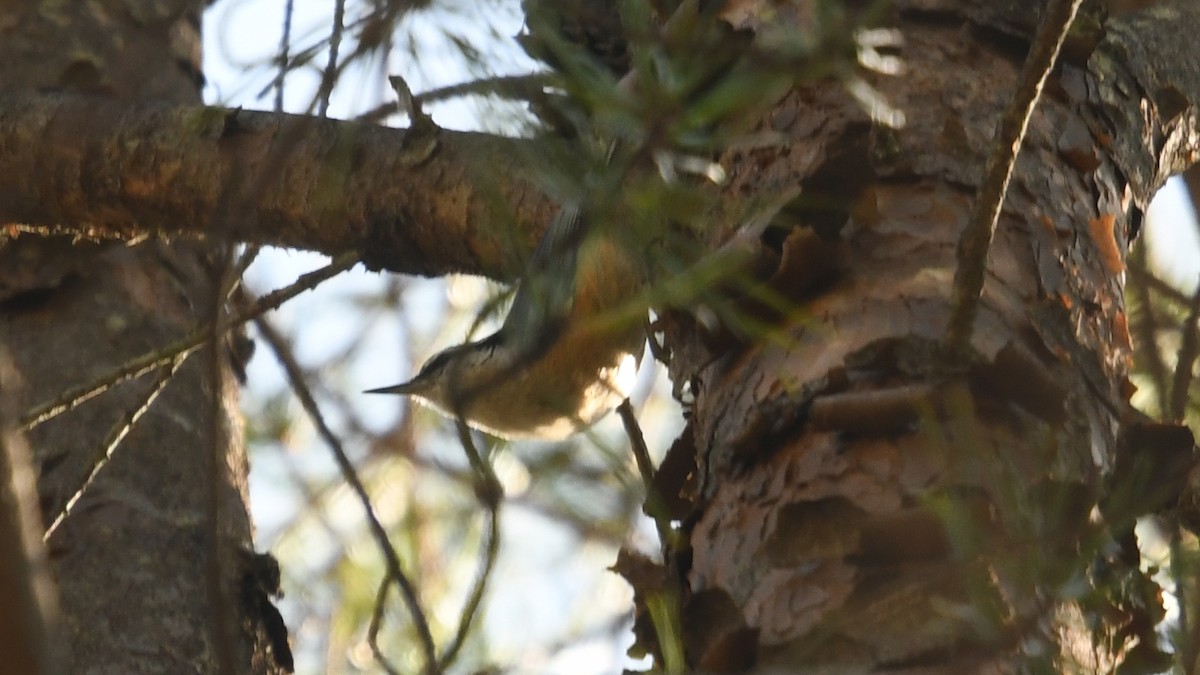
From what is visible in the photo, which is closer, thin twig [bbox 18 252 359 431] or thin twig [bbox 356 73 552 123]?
thin twig [bbox 356 73 552 123]

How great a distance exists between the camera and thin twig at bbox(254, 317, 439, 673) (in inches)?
35.9

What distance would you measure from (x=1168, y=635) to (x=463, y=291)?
1.58 meters

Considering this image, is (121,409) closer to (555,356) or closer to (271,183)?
(271,183)

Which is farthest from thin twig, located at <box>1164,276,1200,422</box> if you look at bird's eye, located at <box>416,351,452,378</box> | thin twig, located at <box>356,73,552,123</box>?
bird's eye, located at <box>416,351,452,378</box>

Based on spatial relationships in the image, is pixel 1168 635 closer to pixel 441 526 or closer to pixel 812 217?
pixel 812 217

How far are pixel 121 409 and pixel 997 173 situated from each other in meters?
1.29

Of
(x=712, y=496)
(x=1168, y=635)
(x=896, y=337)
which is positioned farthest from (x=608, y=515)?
(x=1168, y=635)

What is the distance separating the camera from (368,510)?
3.38ft

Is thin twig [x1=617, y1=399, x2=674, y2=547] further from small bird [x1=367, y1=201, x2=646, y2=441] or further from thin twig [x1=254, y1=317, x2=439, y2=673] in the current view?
thin twig [x1=254, y1=317, x2=439, y2=673]

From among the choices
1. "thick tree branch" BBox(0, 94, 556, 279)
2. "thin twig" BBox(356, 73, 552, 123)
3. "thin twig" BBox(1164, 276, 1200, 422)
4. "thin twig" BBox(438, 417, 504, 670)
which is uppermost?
"thick tree branch" BBox(0, 94, 556, 279)

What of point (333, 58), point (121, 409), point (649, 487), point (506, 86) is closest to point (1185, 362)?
point (649, 487)

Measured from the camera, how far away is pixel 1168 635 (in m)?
1.00

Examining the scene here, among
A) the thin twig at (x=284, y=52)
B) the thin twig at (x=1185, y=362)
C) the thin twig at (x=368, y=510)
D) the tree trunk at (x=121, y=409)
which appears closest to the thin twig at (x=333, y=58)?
the thin twig at (x=284, y=52)

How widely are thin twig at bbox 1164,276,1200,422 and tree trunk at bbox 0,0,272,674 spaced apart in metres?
0.89
